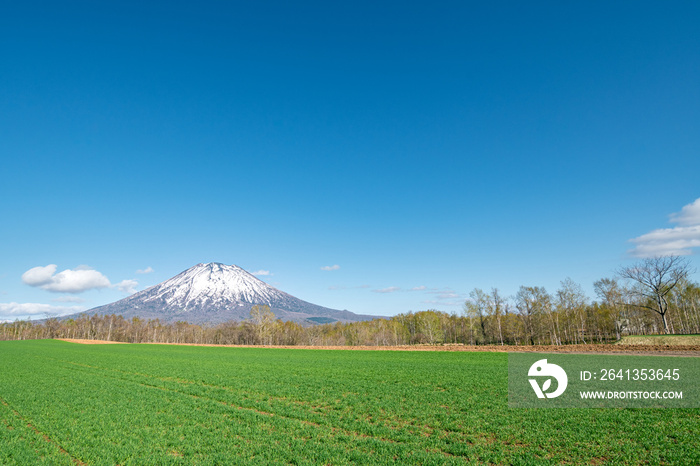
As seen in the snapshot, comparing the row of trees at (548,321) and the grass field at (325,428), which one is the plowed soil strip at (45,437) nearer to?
the grass field at (325,428)

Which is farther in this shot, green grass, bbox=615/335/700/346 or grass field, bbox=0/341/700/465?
green grass, bbox=615/335/700/346

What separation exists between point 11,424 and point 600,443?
78.4ft

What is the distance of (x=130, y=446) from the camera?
37.0ft

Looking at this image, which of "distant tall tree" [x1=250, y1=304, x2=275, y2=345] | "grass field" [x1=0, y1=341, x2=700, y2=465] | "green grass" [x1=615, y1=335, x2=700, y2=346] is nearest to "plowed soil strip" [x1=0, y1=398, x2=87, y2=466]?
"grass field" [x1=0, y1=341, x2=700, y2=465]

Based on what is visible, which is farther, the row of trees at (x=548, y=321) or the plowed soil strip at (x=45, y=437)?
the row of trees at (x=548, y=321)

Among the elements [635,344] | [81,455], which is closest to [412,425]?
[81,455]

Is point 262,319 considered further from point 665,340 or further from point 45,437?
point 665,340

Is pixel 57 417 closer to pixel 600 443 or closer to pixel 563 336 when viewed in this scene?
pixel 600 443

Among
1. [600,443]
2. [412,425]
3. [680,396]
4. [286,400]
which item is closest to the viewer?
[600,443]

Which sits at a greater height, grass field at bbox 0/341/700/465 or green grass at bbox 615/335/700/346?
grass field at bbox 0/341/700/465

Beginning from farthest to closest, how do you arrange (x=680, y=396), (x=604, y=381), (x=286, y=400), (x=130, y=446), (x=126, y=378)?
(x=126, y=378), (x=604, y=381), (x=286, y=400), (x=680, y=396), (x=130, y=446)

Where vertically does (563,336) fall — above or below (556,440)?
below

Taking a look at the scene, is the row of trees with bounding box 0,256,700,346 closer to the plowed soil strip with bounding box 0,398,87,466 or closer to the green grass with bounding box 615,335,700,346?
the green grass with bounding box 615,335,700,346

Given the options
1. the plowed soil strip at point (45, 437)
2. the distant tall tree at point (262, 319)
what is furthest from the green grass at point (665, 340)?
the distant tall tree at point (262, 319)
